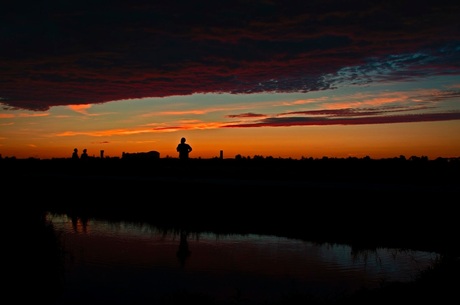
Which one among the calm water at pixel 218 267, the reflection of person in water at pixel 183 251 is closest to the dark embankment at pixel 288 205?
the calm water at pixel 218 267

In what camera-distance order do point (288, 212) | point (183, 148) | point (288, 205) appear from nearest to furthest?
point (288, 212)
point (288, 205)
point (183, 148)

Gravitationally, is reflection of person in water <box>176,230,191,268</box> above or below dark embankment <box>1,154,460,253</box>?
below

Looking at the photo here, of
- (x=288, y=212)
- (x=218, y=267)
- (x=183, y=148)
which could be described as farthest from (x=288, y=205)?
(x=183, y=148)

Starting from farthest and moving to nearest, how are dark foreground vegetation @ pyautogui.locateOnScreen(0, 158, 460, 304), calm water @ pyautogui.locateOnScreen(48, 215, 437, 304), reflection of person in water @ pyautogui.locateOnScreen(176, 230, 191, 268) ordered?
1. reflection of person in water @ pyautogui.locateOnScreen(176, 230, 191, 268)
2. calm water @ pyautogui.locateOnScreen(48, 215, 437, 304)
3. dark foreground vegetation @ pyautogui.locateOnScreen(0, 158, 460, 304)

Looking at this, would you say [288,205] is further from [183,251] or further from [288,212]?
[183,251]

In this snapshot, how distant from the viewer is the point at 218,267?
45.2 ft

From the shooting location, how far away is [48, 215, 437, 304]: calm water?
37.7 feet

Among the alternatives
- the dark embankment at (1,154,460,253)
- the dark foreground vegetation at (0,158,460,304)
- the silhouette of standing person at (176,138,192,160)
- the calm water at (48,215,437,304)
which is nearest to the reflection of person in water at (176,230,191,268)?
the calm water at (48,215,437,304)

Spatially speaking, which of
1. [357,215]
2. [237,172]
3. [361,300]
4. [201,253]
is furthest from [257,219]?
[237,172]

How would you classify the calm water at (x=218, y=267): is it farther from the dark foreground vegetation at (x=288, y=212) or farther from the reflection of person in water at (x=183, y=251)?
the dark foreground vegetation at (x=288, y=212)

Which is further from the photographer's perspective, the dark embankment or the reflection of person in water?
the dark embankment

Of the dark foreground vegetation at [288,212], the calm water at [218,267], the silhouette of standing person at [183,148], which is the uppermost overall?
the silhouette of standing person at [183,148]

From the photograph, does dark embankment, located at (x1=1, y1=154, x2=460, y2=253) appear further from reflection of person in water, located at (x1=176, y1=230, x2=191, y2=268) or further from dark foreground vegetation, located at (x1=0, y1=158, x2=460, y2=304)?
reflection of person in water, located at (x1=176, y1=230, x2=191, y2=268)

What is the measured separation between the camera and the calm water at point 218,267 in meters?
11.5
